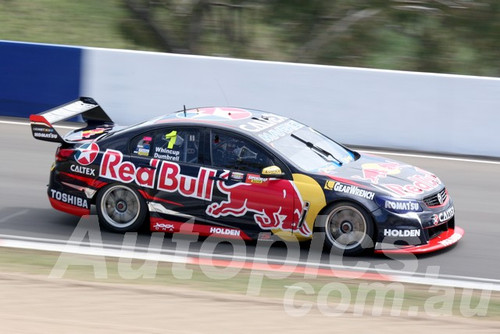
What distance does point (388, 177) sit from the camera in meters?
9.19

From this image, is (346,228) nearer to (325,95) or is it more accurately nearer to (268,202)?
(268,202)

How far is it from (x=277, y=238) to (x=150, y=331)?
3058 millimetres

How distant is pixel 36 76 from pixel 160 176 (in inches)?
279

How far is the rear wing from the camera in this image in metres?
9.72

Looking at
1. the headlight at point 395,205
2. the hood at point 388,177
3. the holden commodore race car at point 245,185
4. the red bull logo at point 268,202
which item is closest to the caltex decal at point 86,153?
the holden commodore race car at point 245,185

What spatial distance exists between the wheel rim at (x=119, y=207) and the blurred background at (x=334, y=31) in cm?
1297

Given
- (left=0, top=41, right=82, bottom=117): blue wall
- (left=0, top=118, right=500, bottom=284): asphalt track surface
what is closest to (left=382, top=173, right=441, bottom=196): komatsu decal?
(left=0, top=118, right=500, bottom=284): asphalt track surface

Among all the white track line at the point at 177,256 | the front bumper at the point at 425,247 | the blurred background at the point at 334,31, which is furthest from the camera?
the blurred background at the point at 334,31

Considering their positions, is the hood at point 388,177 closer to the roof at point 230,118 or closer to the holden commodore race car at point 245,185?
the holden commodore race car at point 245,185

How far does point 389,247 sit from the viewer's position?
882 centimetres

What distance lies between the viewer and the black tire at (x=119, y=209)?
9.47m

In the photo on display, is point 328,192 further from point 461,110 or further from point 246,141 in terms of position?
point 461,110

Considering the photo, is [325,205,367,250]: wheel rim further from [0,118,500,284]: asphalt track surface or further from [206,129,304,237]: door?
[206,129,304,237]: door

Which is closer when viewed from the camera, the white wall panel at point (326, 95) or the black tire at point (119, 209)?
the black tire at point (119, 209)
